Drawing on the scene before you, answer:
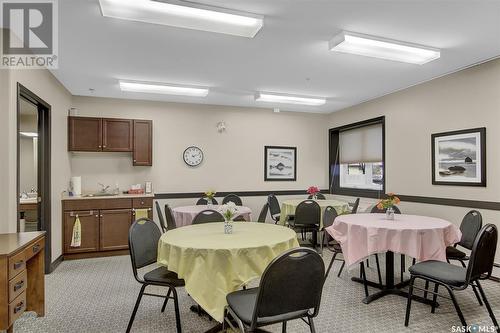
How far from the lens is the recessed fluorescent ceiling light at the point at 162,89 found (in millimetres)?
4724

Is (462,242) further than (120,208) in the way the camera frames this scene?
No

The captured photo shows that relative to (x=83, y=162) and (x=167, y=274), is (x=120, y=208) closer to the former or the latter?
(x=83, y=162)

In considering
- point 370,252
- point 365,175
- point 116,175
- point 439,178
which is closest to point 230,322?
point 370,252

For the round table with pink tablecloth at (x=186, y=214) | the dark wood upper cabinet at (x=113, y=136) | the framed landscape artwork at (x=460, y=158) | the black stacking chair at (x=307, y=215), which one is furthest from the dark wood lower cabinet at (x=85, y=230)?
the framed landscape artwork at (x=460, y=158)

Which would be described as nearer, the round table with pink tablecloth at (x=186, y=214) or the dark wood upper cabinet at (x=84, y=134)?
the round table with pink tablecloth at (x=186, y=214)

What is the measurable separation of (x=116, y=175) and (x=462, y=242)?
5.51 m

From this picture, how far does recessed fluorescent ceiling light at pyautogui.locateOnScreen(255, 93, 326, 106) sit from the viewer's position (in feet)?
17.7

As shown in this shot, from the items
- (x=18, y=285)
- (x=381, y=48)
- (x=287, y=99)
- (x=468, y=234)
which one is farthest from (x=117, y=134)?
(x=468, y=234)

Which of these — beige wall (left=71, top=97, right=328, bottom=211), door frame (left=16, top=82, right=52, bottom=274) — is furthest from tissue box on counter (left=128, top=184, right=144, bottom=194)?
door frame (left=16, top=82, right=52, bottom=274)

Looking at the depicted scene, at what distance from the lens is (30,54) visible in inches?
137

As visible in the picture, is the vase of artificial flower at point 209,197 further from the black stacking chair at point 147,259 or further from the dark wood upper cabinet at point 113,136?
the black stacking chair at point 147,259

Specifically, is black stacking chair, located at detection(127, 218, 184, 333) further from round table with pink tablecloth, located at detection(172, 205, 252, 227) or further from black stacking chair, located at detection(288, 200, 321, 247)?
black stacking chair, located at detection(288, 200, 321, 247)

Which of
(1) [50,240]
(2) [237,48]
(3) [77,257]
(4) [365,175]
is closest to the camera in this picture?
(2) [237,48]

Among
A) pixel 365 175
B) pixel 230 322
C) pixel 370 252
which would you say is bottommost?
pixel 230 322
